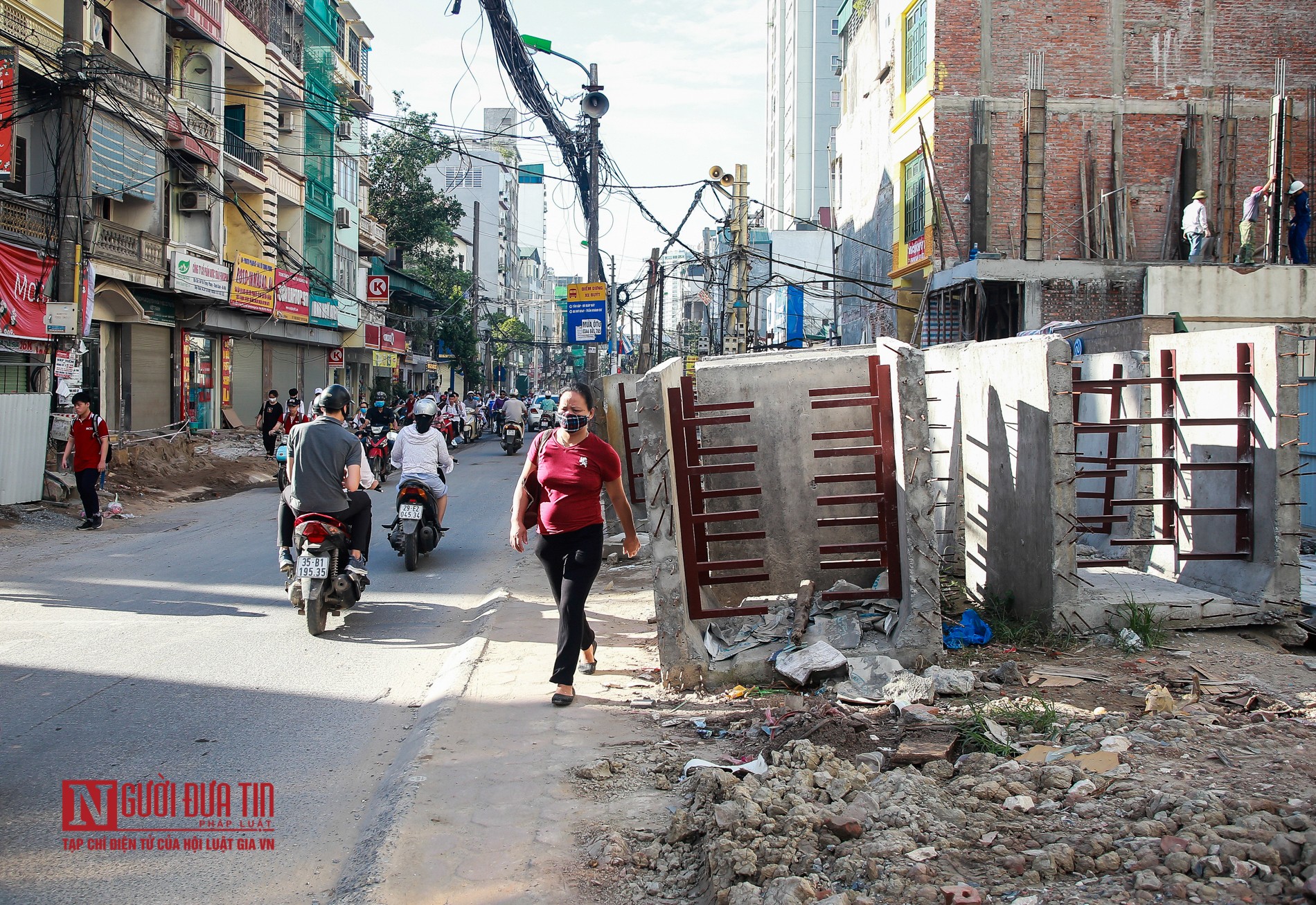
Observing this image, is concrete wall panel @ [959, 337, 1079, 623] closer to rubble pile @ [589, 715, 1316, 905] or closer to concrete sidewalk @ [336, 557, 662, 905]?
rubble pile @ [589, 715, 1316, 905]

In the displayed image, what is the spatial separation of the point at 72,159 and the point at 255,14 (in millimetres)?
20004

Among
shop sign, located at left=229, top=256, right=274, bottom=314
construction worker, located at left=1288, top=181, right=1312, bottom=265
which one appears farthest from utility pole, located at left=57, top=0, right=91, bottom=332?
construction worker, located at left=1288, top=181, right=1312, bottom=265

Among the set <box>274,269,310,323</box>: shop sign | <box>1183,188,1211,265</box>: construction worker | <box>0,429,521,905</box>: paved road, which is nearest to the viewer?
<box>0,429,521,905</box>: paved road

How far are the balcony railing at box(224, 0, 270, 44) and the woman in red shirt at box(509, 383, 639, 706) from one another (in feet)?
97.8

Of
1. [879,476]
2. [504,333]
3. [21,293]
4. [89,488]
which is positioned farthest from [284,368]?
[504,333]

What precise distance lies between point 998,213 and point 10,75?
1986 cm

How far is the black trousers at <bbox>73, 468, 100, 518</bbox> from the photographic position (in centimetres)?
1315

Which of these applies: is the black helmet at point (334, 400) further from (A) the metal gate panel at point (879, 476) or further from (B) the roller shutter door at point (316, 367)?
(B) the roller shutter door at point (316, 367)

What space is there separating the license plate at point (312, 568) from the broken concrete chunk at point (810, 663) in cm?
372

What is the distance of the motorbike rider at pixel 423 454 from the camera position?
11.0 m

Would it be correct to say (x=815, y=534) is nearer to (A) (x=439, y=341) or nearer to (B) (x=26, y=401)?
(B) (x=26, y=401)

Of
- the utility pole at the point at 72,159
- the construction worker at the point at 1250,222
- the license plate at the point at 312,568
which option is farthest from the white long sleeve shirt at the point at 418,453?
the construction worker at the point at 1250,222

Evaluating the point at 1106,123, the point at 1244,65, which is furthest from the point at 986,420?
the point at 1244,65

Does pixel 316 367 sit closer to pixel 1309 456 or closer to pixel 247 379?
pixel 247 379
